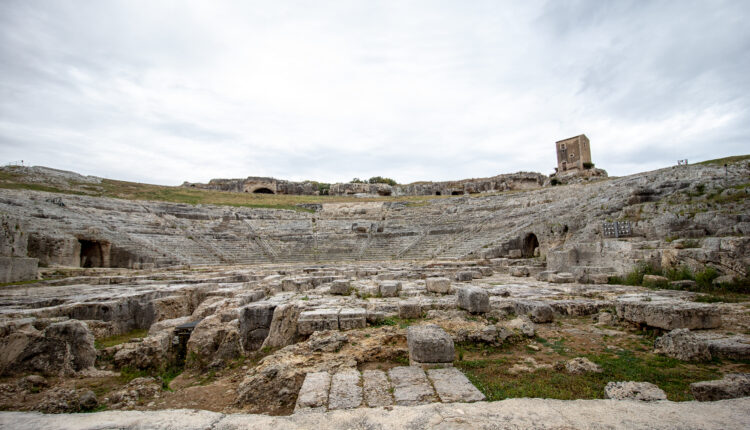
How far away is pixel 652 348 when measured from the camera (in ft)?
14.4

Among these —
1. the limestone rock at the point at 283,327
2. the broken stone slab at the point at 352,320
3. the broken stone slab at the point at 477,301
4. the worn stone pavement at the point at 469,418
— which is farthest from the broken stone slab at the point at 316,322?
the worn stone pavement at the point at 469,418

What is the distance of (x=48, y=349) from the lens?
466cm

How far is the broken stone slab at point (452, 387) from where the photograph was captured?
281 centimetres

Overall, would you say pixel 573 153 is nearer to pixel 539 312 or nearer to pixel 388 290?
pixel 388 290

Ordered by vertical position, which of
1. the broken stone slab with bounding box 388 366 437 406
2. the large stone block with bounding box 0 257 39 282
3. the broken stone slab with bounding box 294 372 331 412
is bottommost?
the broken stone slab with bounding box 294 372 331 412

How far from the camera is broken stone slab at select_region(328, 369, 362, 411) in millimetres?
2811

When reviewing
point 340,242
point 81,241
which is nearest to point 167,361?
point 81,241

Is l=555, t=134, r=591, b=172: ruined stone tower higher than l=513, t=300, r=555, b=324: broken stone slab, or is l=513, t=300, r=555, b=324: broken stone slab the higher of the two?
l=555, t=134, r=591, b=172: ruined stone tower

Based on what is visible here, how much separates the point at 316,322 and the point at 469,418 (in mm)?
3285

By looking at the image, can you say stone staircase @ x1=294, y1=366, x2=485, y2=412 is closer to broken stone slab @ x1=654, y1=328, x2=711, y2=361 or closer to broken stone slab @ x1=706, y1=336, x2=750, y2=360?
broken stone slab @ x1=654, y1=328, x2=711, y2=361

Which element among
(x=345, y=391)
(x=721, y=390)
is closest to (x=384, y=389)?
(x=345, y=391)

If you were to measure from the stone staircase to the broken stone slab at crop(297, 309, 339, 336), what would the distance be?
1.69m

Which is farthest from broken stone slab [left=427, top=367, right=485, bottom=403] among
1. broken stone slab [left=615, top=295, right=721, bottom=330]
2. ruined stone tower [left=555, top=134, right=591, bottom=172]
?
ruined stone tower [left=555, top=134, right=591, bottom=172]

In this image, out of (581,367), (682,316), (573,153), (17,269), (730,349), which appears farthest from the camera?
(573,153)
